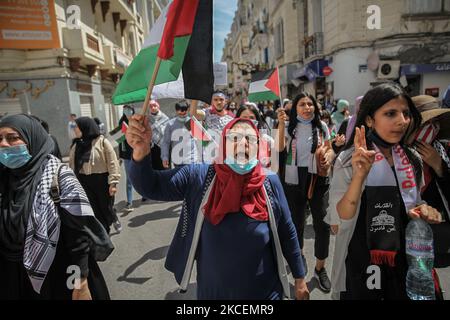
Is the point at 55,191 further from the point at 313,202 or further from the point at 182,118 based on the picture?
the point at 182,118

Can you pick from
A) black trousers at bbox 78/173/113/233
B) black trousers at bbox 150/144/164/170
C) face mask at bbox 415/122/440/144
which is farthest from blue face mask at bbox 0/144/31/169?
black trousers at bbox 150/144/164/170

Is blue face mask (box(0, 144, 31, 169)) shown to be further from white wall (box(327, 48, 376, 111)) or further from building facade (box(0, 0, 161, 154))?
white wall (box(327, 48, 376, 111))

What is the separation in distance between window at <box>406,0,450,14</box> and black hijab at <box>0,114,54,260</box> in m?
16.3

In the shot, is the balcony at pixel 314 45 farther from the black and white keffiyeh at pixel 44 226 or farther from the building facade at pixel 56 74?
the black and white keffiyeh at pixel 44 226

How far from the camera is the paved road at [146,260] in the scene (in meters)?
3.07

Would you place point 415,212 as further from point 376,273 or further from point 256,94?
point 256,94

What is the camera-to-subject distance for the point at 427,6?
44.1 feet

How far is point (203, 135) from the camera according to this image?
439cm

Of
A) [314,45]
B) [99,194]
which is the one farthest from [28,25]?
[314,45]

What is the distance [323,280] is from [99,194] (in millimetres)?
2951

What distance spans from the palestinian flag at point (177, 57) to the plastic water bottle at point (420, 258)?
1567 mm

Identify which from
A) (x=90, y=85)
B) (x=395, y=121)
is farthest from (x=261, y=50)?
(x=395, y=121)

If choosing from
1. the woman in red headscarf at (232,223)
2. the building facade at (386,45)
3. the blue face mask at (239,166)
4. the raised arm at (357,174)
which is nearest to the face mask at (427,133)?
the raised arm at (357,174)

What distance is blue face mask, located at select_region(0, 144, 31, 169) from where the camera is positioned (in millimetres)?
1803
